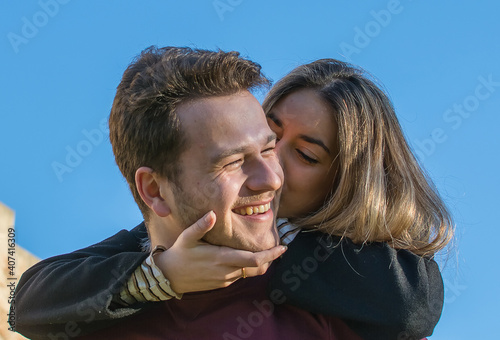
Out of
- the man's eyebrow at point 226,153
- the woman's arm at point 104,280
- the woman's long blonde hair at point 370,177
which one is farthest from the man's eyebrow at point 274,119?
the woman's arm at point 104,280

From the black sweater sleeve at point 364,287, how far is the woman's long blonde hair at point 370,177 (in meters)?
0.14

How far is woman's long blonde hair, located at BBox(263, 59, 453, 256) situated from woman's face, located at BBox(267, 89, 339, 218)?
7 cm

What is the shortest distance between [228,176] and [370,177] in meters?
0.92

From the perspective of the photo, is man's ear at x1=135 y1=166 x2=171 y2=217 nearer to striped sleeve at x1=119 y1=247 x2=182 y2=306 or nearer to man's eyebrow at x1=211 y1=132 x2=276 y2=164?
striped sleeve at x1=119 y1=247 x2=182 y2=306

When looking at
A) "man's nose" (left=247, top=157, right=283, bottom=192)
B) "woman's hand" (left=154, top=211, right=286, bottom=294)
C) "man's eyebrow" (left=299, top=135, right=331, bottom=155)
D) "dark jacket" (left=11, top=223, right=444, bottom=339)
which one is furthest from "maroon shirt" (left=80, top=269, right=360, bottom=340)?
"man's eyebrow" (left=299, top=135, right=331, bottom=155)

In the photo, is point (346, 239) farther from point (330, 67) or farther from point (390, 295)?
point (330, 67)

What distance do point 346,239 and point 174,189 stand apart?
3.03 ft

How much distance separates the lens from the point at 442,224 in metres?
3.52

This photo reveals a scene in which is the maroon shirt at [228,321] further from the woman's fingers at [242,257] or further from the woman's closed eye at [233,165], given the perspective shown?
the woman's closed eye at [233,165]

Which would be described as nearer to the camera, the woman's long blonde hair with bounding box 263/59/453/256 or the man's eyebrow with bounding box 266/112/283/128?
the woman's long blonde hair with bounding box 263/59/453/256

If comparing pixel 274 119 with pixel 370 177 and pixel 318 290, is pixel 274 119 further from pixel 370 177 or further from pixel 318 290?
pixel 318 290

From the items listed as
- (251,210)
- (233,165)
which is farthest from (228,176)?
(251,210)

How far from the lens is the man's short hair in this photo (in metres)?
3.04

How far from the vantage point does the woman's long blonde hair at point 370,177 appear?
3.24m
